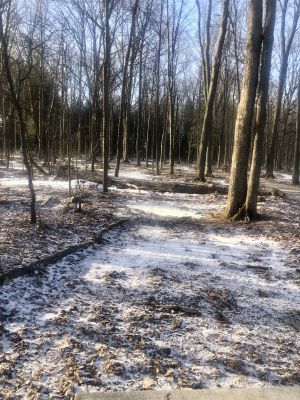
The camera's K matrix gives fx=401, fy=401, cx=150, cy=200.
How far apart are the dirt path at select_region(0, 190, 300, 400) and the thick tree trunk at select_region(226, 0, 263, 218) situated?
2.71 m

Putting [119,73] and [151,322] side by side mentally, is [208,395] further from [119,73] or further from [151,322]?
[119,73]

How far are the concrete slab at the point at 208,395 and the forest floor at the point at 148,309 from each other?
0.40 feet

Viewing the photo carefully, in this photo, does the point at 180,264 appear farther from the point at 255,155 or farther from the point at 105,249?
the point at 255,155

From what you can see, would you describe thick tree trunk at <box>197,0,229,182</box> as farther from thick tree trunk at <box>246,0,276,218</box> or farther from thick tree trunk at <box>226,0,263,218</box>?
thick tree trunk at <box>226,0,263,218</box>

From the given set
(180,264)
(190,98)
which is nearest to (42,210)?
(180,264)

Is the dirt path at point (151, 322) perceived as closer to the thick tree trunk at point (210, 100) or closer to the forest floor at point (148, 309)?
the forest floor at point (148, 309)

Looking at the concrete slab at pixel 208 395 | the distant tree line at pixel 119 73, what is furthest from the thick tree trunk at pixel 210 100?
the concrete slab at pixel 208 395

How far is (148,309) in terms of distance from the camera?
5.06 meters

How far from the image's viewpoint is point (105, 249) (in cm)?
767

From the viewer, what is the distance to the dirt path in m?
3.68

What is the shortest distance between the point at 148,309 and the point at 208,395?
172 cm

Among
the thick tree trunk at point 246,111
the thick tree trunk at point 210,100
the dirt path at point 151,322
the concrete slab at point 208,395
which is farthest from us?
the thick tree trunk at point 210,100

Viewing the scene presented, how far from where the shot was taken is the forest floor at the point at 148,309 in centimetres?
372

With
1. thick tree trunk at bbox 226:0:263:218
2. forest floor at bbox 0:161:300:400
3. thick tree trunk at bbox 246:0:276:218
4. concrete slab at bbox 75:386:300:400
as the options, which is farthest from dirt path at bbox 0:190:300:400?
thick tree trunk at bbox 226:0:263:218
